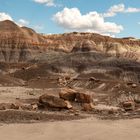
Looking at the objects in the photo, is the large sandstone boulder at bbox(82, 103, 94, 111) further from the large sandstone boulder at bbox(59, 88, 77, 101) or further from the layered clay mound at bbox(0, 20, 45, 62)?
the layered clay mound at bbox(0, 20, 45, 62)

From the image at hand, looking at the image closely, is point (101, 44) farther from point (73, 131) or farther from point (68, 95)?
point (73, 131)

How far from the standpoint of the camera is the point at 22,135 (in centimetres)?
1505

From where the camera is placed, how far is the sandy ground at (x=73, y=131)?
48.1 ft

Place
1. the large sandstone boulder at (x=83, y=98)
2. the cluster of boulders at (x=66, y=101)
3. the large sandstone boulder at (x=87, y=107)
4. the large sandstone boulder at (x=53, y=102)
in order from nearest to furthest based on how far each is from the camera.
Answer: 1. the large sandstone boulder at (x=53, y=102)
2. the cluster of boulders at (x=66, y=101)
3. the large sandstone boulder at (x=87, y=107)
4. the large sandstone boulder at (x=83, y=98)

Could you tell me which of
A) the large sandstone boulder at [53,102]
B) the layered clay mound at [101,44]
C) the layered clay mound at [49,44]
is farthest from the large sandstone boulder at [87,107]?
the layered clay mound at [101,44]

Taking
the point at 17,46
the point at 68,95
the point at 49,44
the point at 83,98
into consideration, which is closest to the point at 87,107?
the point at 83,98

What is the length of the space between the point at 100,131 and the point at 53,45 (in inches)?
5004

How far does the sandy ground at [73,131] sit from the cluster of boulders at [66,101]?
5.88 m

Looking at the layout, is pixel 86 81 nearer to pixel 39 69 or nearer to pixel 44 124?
pixel 39 69

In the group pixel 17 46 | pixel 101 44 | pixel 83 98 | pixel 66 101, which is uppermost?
pixel 101 44

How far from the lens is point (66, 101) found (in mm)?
24938

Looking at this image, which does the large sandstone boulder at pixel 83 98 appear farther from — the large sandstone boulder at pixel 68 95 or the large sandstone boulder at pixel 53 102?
the large sandstone boulder at pixel 53 102

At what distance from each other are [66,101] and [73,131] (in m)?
9.25

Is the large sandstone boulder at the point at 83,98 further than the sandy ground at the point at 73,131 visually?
Yes
